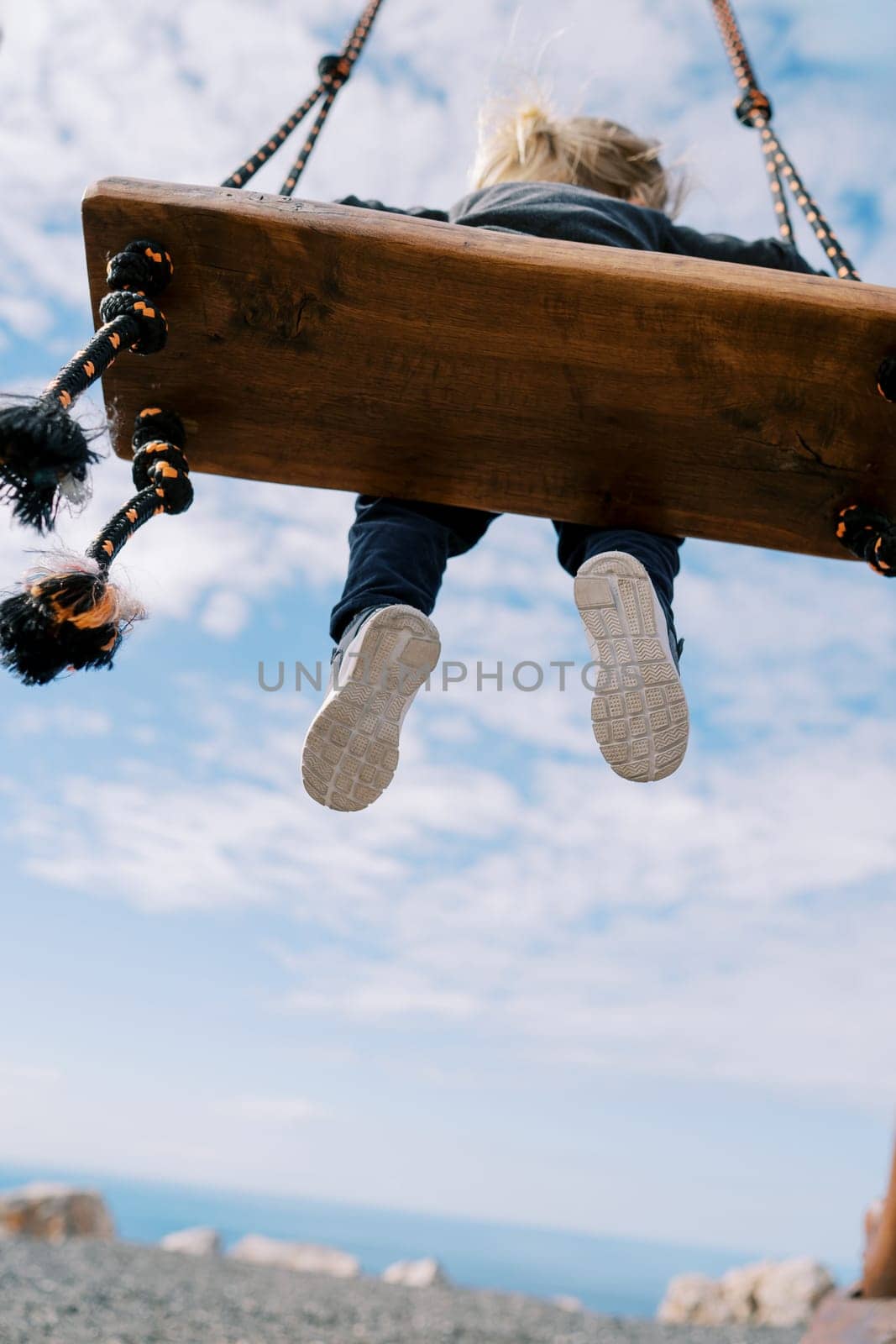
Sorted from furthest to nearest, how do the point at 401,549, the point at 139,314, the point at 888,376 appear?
1. the point at 401,549
2. the point at 888,376
3. the point at 139,314

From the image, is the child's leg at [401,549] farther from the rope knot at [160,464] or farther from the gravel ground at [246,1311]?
the gravel ground at [246,1311]

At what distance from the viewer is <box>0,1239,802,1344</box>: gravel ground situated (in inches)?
218

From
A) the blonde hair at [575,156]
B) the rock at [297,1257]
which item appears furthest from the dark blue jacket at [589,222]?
the rock at [297,1257]

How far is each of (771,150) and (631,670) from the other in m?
1.63

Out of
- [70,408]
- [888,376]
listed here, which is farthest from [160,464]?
[888,376]

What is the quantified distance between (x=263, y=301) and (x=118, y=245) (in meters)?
0.25

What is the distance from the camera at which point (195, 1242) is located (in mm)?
9445

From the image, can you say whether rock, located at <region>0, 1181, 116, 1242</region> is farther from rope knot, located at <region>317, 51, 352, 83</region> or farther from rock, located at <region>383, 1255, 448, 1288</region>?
rope knot, located at <region>317, 51, 352, 83</region>

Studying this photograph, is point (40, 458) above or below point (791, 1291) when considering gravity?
above

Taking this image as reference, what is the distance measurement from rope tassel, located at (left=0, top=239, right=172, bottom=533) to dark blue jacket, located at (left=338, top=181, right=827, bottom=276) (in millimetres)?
464

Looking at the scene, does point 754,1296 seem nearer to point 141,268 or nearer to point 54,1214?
point 54,1214

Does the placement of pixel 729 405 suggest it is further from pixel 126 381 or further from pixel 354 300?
pixel 126 381

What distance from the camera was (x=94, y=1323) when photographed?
5473mm

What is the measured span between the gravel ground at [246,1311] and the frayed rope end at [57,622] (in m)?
4.64
